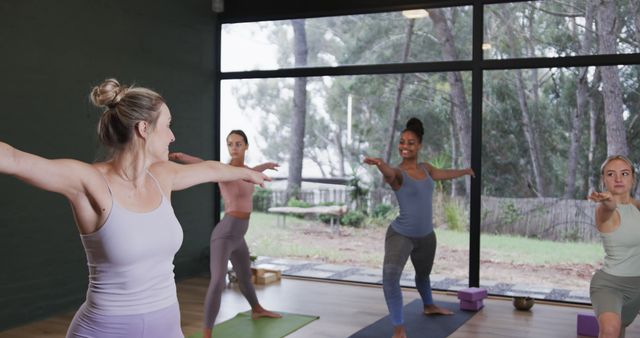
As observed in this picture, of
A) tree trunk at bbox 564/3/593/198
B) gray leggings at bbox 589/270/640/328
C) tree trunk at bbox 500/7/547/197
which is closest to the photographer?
gray leggings at bbox 589/270/640/328

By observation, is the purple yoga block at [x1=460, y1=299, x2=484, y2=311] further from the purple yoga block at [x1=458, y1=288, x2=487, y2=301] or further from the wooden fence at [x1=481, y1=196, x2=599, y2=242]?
the wooden fence at [x1=481, y1=196, x2=599, y2=242]

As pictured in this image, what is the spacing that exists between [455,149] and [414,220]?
1.49 meters

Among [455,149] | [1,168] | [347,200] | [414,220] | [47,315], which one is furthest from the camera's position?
→ [347,200]

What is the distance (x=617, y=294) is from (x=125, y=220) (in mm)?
2172

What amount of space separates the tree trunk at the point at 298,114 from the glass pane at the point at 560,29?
5.54 ft

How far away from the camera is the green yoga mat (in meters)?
4.20

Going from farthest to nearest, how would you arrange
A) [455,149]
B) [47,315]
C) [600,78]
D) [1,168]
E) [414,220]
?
1. [455,149]
2. [600,78]
3. [47,315]
4. [414,220]
5. [1,168]

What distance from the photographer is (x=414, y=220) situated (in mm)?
4262

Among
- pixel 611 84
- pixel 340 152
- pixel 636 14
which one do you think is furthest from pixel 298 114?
pixel 636 14

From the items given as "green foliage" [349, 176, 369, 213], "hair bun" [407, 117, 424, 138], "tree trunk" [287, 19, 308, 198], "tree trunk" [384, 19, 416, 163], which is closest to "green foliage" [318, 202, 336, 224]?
"green foliage" [349, 176, 369, 213]

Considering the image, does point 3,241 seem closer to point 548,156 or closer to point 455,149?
point 455,149

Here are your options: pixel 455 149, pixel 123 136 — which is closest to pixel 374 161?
pixel 455 149

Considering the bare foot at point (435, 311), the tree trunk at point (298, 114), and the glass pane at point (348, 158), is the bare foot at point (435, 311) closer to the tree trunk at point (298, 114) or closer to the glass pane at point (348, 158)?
the glass pane at point (348, 158)

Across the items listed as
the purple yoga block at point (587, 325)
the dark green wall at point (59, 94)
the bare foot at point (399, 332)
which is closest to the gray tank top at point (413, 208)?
the bare foot at point (399, 332)
